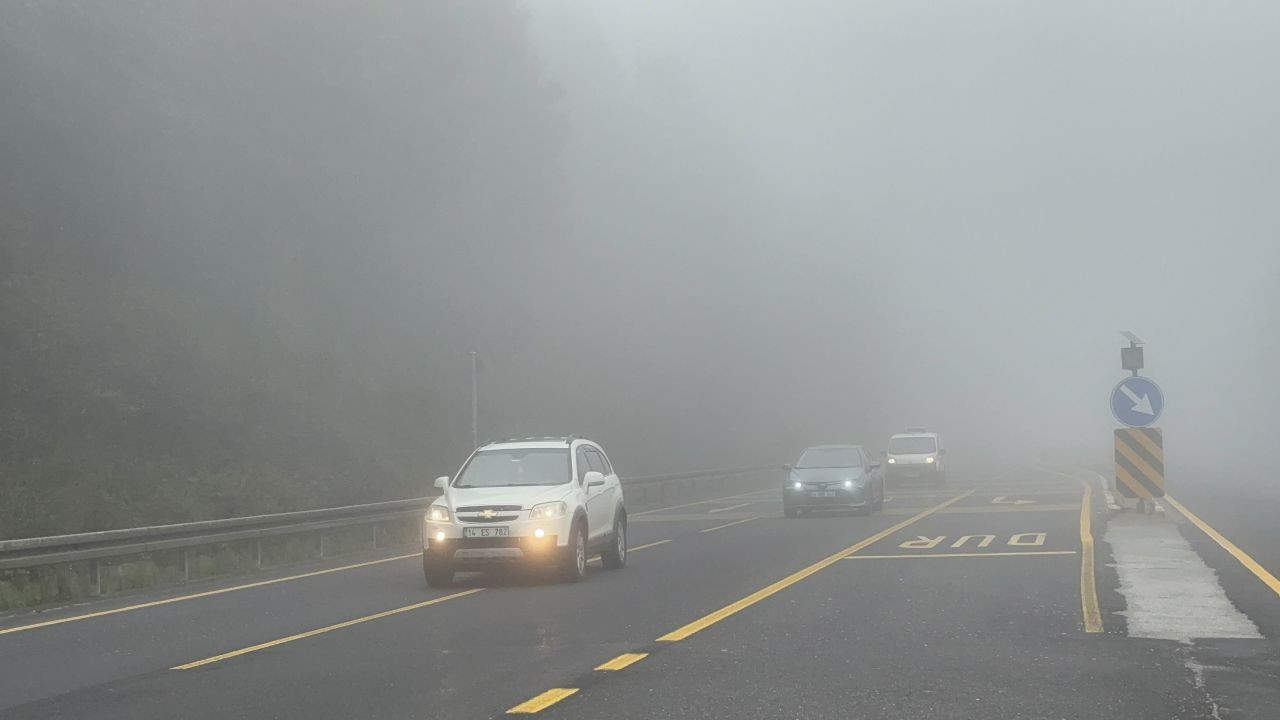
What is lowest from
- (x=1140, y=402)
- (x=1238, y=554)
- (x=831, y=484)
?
(x=1238, y=554)

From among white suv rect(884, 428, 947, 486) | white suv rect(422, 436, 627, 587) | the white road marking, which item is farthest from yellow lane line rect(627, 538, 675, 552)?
white suv rect(884, 428, 947, 486)

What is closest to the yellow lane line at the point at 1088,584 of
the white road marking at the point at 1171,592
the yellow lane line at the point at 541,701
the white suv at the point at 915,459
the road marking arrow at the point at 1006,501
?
the white road marking at the point at 1171,592

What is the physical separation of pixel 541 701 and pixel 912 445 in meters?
40.1

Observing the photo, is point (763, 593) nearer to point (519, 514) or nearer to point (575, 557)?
point (575, 557)

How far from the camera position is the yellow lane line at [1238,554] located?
592 inches

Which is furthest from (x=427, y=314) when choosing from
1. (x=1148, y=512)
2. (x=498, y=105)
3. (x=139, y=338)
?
(x=1148, y=512)

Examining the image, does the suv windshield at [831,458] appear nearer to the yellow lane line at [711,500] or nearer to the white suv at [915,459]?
the yellow lane line at [711,500]

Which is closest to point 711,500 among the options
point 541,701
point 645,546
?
point 645,546

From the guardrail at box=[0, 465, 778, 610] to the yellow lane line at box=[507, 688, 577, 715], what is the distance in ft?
31.5

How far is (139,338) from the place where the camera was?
35.3m

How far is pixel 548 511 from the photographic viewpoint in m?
16.4

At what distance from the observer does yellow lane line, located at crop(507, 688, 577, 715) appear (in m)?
8.09

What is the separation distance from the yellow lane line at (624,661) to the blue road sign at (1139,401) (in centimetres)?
1727

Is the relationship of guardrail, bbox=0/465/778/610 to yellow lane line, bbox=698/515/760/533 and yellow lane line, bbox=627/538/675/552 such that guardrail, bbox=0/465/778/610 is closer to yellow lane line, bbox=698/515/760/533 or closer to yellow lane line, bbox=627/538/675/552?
yellow lane line, bbox=627/538/675/552
